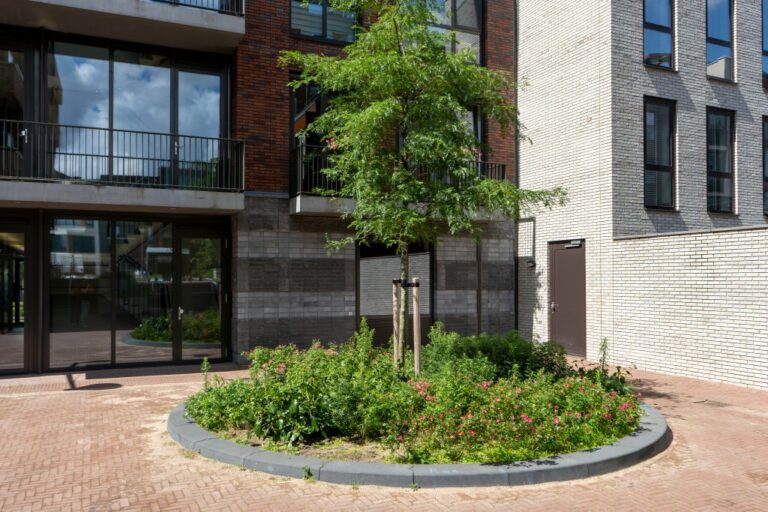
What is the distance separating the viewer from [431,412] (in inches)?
239

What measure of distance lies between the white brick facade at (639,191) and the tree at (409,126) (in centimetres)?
285

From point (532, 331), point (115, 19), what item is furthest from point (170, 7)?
point (532, 331)

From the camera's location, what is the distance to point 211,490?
5.19m

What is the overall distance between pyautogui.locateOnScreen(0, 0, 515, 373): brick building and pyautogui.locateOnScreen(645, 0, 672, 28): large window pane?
679cm

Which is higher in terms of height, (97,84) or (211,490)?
(97,84)

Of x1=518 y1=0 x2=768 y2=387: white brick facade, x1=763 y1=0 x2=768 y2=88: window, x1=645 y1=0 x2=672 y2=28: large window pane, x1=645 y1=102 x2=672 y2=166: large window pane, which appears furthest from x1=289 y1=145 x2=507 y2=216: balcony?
x1=763 y1=0 x2=768 y2=88: window

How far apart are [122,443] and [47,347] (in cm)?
567

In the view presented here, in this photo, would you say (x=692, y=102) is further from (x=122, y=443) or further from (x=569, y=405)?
(x=122, y=443)

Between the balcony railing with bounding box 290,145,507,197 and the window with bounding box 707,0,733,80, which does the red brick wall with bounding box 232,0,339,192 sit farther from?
the window with bounding box 707,0,733,80

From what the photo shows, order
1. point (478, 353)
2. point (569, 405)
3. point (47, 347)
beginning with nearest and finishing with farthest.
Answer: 1. point (569, 405)
2. point (478, 353)
3. point (47, 347)

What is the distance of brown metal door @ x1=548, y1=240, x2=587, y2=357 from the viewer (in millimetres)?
13172

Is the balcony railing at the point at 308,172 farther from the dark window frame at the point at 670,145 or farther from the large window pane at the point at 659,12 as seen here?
the large window pane at the point at 659,12

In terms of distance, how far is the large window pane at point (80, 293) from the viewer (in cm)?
1123

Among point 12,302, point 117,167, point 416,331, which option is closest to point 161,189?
point 117,167
